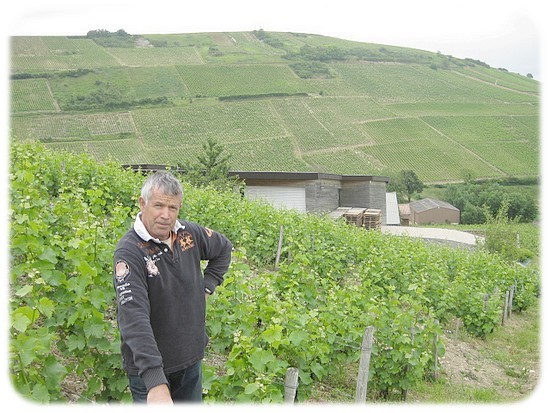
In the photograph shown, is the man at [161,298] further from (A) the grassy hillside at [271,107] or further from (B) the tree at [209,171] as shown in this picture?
(A) the grassy hillside at [271,107]

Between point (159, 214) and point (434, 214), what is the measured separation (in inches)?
1970

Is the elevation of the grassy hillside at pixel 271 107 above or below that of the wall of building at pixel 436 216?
above

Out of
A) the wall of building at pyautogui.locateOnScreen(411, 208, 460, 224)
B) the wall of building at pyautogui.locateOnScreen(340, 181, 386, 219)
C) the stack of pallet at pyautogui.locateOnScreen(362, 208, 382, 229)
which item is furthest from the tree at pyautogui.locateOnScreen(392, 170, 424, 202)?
the stack of pallet at pyautogui.locateOnScreen(362, 208, 382, 229)

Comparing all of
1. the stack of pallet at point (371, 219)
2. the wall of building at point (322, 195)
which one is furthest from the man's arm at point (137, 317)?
the stack of pallet at point (371, 219)

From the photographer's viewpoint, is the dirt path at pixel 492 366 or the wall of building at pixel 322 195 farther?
the wall of building at pixel 322 195

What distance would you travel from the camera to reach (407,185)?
59.3m

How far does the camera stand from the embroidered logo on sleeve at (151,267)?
2.88m

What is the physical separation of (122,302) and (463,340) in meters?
9.72

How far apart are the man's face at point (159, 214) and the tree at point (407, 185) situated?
187ft

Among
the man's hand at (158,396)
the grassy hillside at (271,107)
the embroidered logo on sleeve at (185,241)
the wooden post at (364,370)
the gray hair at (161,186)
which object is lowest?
the wooden post at (364,370)

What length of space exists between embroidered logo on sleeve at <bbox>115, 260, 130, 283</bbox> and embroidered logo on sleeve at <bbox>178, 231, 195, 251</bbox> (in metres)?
0.36

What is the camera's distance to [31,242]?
4.15 m

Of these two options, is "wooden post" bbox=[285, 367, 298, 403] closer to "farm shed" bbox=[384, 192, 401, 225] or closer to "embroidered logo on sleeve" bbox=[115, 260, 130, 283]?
"embroidered logo on sleeve" bbox=[115, 260, 130, 283]

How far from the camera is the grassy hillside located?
59.9 m
